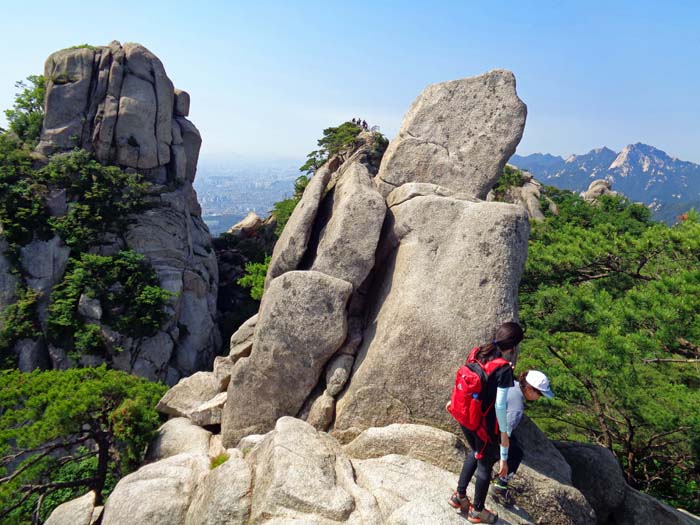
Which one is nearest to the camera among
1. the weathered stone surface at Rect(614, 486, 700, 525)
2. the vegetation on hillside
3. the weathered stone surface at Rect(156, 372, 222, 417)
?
the weathered stone surface at Rect(614, 486, 700, 525)

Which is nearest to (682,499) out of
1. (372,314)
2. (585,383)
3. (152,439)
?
(585,383)

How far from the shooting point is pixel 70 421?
10664 mm

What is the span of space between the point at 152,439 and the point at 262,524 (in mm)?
5951

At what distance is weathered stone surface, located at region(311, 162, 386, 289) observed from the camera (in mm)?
8445

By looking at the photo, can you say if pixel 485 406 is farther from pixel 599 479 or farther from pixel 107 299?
pixel 107 299

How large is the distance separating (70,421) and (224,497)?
23.0ft

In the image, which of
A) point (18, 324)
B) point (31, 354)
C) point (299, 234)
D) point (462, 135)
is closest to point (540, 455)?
point (299, 234)

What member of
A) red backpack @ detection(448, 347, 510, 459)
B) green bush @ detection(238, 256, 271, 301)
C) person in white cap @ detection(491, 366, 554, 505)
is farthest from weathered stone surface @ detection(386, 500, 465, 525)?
green bush @ detection(238, 256, 271, 301)

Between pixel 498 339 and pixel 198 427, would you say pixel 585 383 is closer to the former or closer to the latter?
pixel 498 339

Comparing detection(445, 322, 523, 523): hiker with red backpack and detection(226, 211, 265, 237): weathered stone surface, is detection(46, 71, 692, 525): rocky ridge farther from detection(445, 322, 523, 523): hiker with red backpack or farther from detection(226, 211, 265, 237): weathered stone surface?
detection(226, 211, 265, 237): weathered stone surface

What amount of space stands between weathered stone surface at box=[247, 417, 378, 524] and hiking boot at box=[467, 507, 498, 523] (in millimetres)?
1151

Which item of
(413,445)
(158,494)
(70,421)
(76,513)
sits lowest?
(70,421)

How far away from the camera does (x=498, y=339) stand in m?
5.11

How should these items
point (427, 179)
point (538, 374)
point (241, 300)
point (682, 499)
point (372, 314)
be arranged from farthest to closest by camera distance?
point (241, 300) → point (682, 499) → point (427, 179) → point (372, 314) → point (538, 374)
